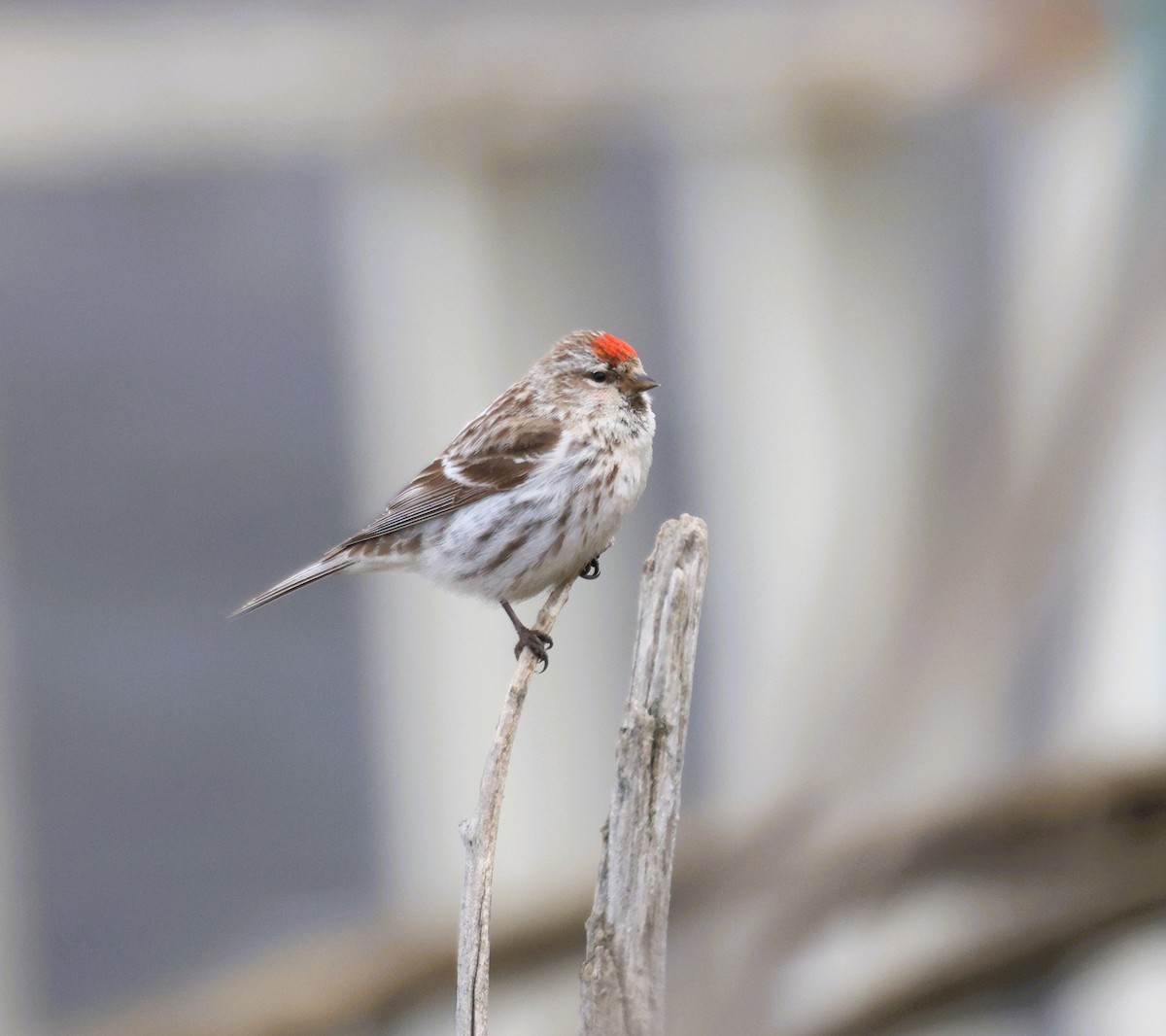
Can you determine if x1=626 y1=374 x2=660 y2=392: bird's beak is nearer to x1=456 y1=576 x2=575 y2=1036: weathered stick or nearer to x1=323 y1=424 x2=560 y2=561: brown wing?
x1=323 y1=424 x2=560 y2=561: brown wing

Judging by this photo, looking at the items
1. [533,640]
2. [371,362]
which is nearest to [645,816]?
[533,640]

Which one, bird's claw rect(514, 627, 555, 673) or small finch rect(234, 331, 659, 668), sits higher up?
small finch rect(234, 331, 659, 668)

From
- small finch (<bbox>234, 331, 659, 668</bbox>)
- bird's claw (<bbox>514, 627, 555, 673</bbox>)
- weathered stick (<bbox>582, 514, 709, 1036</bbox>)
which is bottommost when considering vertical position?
weathered stick (<bbox>582, 514, 709, 1036</bbox>)

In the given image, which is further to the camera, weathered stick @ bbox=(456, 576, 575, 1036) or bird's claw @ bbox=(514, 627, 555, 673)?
bird's claw @ bbox=(514, 627, 555, 673)

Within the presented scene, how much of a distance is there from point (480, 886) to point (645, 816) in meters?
0.23

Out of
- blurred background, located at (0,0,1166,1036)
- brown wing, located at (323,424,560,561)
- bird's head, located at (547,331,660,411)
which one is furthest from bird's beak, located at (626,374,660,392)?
blurred background, located at (0,0,1166,1036)

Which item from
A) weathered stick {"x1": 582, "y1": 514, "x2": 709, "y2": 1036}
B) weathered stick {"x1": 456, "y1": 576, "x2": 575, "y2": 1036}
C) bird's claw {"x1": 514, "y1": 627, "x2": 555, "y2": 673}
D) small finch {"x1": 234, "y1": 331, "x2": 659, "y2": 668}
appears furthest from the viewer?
small finch {"x1": 234, "y1": 331, "x2": 659, "y2": 668}

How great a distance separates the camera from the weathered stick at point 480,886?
135 cm

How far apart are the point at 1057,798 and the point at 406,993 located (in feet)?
3.39

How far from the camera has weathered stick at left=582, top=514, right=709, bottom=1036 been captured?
114cm

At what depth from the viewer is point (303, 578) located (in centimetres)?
261

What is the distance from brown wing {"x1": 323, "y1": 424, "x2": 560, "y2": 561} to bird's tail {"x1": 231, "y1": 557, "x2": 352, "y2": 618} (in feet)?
0.08

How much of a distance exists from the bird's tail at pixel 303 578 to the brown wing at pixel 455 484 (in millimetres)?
25

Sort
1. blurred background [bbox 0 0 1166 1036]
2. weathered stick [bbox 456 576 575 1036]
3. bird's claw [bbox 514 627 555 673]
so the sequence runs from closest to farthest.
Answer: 1. weathered stick [bbox 456 576 575 1036]
2. bird's claw [bbox 514 627 555 673]
3. blurred background [bbox 0 0 1166 1036]
